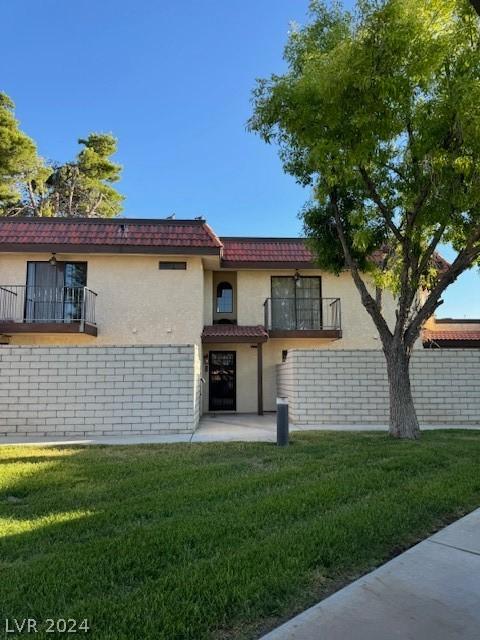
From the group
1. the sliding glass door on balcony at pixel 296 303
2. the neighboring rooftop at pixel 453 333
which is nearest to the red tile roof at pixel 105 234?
the sliding glass door on balcony at pixel 296 303

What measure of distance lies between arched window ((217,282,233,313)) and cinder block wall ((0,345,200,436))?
697cm

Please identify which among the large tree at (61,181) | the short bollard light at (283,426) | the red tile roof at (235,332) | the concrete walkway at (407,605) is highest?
the large tree at (61,181)

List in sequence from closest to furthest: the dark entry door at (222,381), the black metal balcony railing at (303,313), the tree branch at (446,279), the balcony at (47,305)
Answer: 1. the tree branch at (446,279)
2. the balcony at (47,305)
3. the dark entry door at (222,381)
4. the black metal balcony railing at (303,313)

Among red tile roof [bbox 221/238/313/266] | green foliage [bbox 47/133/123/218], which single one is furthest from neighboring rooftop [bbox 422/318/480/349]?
green foliage [bbox 47/133/123/218]

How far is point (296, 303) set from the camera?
55.3 ft

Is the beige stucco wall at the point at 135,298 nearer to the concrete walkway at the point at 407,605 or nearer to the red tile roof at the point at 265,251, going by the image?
the red tile roof at the point at 265,251

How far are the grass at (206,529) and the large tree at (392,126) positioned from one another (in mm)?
3770

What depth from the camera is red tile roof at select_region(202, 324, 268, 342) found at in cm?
1494

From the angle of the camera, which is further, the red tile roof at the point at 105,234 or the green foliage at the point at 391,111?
the red tile roof at the point at 105,234

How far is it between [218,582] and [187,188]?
→ 20.9 m

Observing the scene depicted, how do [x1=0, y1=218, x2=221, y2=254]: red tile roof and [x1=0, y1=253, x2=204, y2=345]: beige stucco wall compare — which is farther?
[x1=0, y1=253, x2=204, y2=345]: beige stucco wall

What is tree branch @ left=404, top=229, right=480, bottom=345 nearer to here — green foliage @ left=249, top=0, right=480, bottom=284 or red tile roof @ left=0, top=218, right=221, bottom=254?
green foliage @ left=249, top=0, right=480, bottom=284

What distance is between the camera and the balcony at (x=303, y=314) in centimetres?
1655

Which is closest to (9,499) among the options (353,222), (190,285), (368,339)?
(353,222)
